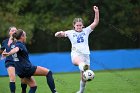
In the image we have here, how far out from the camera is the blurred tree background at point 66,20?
105 ft

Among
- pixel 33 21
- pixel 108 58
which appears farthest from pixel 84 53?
pixel 33 21

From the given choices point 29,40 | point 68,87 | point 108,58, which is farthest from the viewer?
point 29,40

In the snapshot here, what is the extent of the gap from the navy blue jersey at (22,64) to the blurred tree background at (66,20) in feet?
66.8

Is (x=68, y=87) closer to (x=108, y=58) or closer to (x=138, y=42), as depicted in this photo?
(x=108, y=58)

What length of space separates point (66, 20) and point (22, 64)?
77.2 feet

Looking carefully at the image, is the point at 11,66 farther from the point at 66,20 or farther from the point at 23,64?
the point at 66,20

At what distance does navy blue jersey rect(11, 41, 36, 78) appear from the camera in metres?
10.4

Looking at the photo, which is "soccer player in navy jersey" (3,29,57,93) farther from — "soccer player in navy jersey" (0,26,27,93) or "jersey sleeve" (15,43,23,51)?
"soccer player in navy jersey" (0,26,27,93)

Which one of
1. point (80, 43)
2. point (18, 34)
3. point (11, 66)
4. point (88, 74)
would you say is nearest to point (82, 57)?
point (80, 43)

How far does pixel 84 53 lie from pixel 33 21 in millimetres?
21600

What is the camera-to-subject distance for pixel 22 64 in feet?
34.3

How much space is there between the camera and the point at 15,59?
10.6 m

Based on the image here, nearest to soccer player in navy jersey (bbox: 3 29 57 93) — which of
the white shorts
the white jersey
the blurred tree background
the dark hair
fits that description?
the dark hair

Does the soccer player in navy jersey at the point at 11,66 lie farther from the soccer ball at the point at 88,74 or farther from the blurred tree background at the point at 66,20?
the blurred tree background at the point at 66,20
